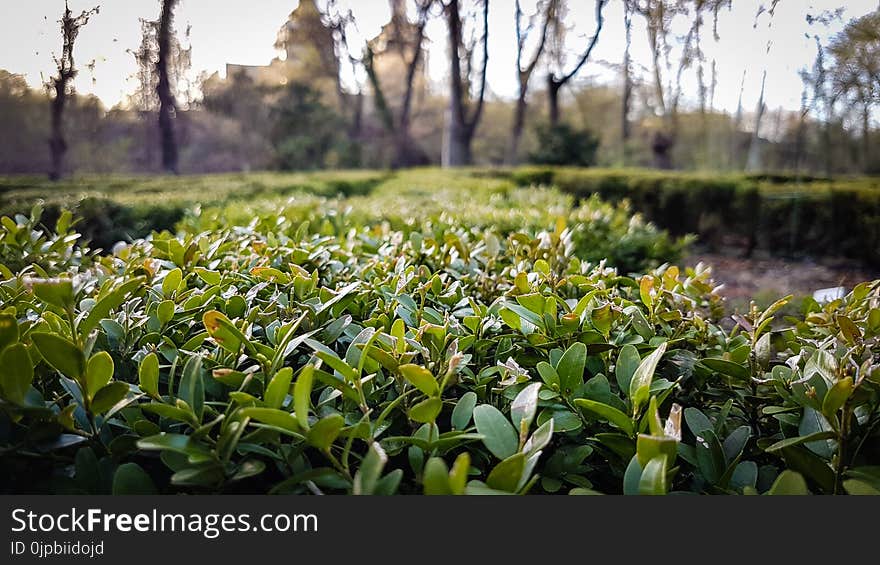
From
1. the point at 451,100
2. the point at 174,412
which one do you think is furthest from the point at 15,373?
the point at 451,100

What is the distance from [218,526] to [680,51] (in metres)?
5.26

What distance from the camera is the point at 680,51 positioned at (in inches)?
193

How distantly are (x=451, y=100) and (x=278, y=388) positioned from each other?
9.61 meters

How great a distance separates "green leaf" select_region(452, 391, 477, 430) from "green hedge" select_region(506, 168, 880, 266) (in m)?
5.92

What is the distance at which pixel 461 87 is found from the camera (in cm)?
921

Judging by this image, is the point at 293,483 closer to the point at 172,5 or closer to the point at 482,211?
the point at 482,211

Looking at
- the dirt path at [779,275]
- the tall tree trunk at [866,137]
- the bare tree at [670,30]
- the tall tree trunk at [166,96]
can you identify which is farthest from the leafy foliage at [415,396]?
the bare tree at [670,30]

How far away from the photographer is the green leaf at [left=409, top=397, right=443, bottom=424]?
739mm

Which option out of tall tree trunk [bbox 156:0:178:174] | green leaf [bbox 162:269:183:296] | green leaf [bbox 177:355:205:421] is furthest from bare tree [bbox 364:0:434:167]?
green leaf [bbox 177:355:205:421]

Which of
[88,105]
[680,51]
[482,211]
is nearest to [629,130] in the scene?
[680,51]

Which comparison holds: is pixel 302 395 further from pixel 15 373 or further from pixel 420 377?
pixel 15 373

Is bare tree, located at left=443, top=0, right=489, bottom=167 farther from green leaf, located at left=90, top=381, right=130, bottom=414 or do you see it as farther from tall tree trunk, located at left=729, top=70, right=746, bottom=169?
green leaf, located at left=90, top=381, right=130, bottom=414

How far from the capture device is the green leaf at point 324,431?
68cm

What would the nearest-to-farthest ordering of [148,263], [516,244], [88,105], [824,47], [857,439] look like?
1. [857,439]
2. [148,263]
3. [516,244]
4. [824,47]
5. [88,105]
